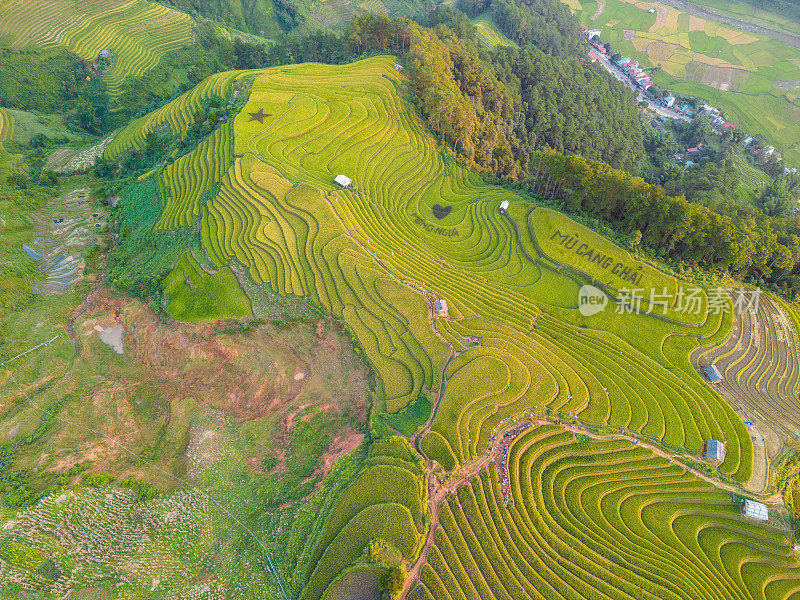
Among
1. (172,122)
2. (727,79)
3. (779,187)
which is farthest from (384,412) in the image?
(727,79)

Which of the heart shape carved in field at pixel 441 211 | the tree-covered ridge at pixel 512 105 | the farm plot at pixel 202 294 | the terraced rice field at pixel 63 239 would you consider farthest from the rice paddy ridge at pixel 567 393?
the terraced rice field at pixel 63 239

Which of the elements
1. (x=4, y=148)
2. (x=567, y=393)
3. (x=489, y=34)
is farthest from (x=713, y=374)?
(x=4, y=148)

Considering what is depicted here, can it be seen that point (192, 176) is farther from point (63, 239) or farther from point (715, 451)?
point (715, 451)

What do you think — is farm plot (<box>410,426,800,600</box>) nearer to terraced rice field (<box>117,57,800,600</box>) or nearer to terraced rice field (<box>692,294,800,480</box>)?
terraced rice field (<box>117,57,800,600</box>)

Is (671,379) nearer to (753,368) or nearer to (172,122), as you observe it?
(753,368)

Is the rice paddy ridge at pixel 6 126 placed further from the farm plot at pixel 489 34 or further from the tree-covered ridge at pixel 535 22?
the tree-covered ridge at pixel 535 22
